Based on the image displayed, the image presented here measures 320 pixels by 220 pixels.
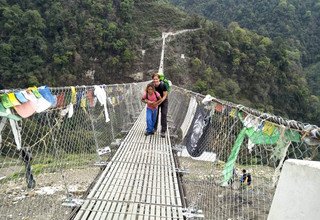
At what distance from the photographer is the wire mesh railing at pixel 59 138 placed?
2633 mm

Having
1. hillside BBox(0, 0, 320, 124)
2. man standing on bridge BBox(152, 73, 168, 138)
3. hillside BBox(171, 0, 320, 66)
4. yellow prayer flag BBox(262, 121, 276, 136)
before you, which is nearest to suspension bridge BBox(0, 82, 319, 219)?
yellow prayer flag BBox(262, 121, 276, 136)

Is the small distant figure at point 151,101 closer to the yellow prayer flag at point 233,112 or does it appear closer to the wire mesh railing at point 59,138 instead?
the wire mesh railing at point 59,138

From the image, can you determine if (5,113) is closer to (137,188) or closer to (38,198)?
(137,188)

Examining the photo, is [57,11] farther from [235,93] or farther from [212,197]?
[212,197]

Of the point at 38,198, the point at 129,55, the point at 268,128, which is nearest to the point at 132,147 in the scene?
the point at 268,128

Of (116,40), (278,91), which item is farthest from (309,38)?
(116,40)

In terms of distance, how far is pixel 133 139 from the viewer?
15.9ft

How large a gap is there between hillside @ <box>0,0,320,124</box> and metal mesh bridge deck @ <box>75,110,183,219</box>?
2218 cm

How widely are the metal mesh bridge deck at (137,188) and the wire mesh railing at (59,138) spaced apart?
0.49ft

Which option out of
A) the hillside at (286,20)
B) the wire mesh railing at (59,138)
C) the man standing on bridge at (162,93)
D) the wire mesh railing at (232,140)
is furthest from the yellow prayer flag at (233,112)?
the hillside at (286,20)

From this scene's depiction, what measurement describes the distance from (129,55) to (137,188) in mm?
26088

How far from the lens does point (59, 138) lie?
4.55 metres

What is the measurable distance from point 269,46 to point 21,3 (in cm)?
2224

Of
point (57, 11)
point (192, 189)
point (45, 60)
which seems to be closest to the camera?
point (192, 189)
